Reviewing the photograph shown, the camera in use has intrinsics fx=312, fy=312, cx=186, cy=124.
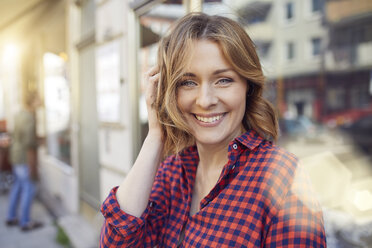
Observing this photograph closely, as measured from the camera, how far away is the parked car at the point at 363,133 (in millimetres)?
9719

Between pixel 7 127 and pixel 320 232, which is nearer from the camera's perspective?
pixel 320 232

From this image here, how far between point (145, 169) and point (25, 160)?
4255 millimetres

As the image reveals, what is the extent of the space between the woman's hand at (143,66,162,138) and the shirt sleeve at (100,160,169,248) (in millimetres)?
276

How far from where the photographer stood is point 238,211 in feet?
3.37

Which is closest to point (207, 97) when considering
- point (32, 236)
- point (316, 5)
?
point (32, 236)

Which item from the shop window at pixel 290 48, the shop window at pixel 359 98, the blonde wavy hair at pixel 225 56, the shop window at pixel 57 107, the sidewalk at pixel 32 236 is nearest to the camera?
the blonde wavy hair at pixel 225 56

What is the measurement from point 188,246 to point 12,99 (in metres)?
9.15

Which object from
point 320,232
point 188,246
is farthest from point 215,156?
point 320,232

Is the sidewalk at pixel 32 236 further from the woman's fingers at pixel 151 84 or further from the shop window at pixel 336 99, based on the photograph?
the shop window at pixel 336 99

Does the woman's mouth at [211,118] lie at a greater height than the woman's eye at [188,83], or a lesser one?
lesser

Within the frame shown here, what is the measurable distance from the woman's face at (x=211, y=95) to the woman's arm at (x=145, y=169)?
15 cm

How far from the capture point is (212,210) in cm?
109

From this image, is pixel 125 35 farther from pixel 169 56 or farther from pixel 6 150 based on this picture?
pixel 6 150

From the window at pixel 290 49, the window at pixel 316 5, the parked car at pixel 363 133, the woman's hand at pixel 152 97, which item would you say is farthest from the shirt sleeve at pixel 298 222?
the window at pixel 290 49
